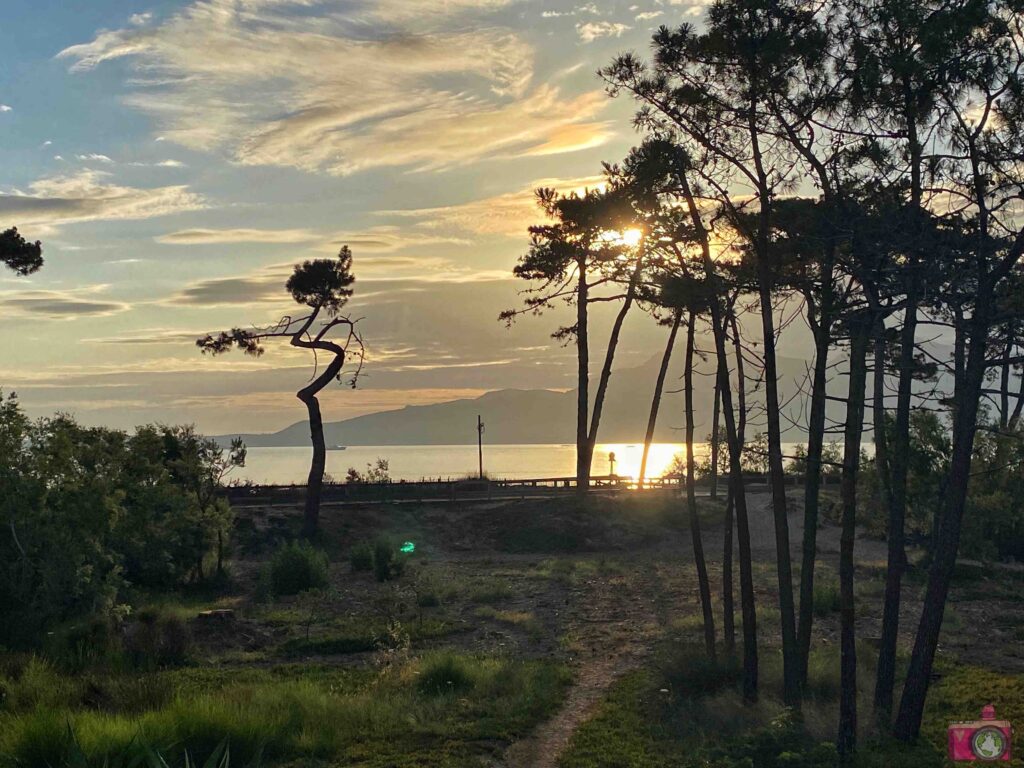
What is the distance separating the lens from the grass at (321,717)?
11297 millimetres

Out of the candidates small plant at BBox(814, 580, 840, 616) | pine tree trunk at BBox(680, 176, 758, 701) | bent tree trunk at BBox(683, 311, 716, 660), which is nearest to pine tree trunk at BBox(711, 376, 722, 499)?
bent tree trunk at BBox(683, 311, 716, 660)

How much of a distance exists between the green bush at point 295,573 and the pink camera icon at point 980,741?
20.9 meters

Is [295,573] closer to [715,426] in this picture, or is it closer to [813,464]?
[715,426]

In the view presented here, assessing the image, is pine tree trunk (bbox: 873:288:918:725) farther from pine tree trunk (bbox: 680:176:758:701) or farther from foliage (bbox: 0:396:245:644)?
foliage (bbox: 0:396:245:644)

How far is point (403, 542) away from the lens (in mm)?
40812

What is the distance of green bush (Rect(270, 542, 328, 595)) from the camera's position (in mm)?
29578

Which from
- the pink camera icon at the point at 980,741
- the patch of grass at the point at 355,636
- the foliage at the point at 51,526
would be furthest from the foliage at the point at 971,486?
the foliage at the point at 51,526

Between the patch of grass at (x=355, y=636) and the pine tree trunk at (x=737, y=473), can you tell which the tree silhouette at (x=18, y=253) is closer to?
the patch of grass at (x=355, y=636)

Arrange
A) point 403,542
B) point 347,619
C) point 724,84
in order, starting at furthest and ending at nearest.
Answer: point 403,542
point 347,619
point 724,84

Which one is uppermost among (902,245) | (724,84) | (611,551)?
(724,84)

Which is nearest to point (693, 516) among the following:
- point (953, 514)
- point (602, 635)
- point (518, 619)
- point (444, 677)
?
point (602, 635)

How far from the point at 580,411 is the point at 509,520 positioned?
6972 mm

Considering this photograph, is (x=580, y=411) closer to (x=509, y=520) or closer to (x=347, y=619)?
(x=509, y=520)

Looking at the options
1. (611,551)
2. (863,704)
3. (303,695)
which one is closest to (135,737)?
(303,695)
